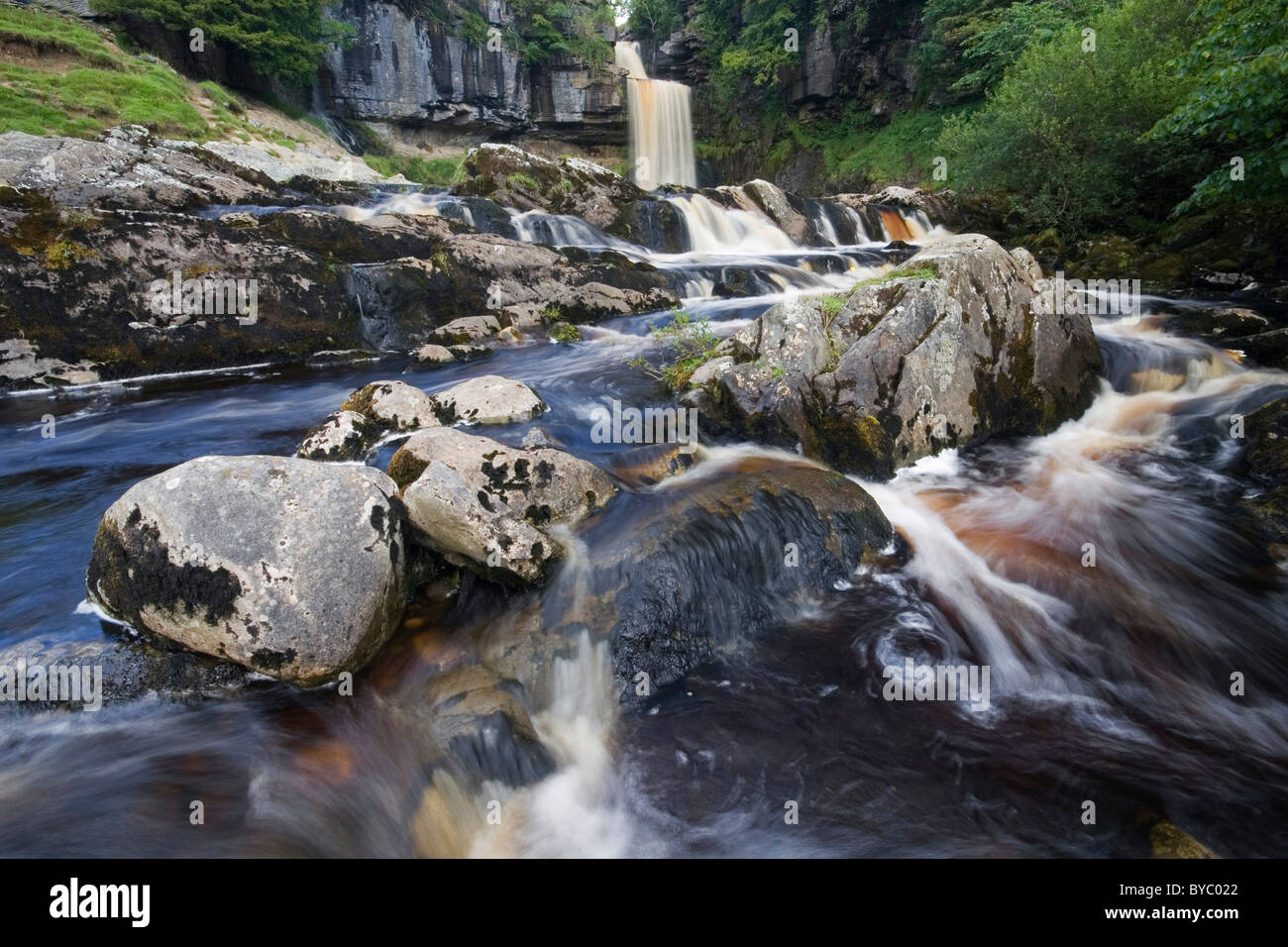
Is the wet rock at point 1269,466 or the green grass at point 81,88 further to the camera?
the green grass at point 81,88

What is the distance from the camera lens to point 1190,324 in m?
10.2

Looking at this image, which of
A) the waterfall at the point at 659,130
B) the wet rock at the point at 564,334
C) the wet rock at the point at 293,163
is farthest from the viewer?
the waterfall at the point at 659,130

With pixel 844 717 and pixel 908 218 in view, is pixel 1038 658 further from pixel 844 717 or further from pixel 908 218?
pixel 908 218

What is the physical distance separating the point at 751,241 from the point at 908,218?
6.33 meters

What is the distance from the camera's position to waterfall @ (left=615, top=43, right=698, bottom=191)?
4041 cm

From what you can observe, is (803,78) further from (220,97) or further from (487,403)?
(487,403)

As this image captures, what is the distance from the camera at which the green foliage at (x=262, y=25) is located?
26.8 meters

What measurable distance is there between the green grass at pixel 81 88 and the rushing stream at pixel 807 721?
1915 cm

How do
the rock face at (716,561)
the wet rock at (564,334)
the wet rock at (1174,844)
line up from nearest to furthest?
the wet rock at (1174,844) < the rock face at (716,561) < the wet rock at (564,334)

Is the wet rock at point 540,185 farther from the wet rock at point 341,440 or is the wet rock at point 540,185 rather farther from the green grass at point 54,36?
the green grass at point 54,36

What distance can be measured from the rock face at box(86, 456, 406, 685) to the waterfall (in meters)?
40.4

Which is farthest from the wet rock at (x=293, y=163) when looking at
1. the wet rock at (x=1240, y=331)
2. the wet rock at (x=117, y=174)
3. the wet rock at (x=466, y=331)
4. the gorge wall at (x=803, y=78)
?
the gorge wall at (x=803, y=78)

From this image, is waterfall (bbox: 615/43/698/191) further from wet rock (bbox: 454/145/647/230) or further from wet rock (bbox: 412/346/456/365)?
wet rock (bbox: 412/346/456/365)
